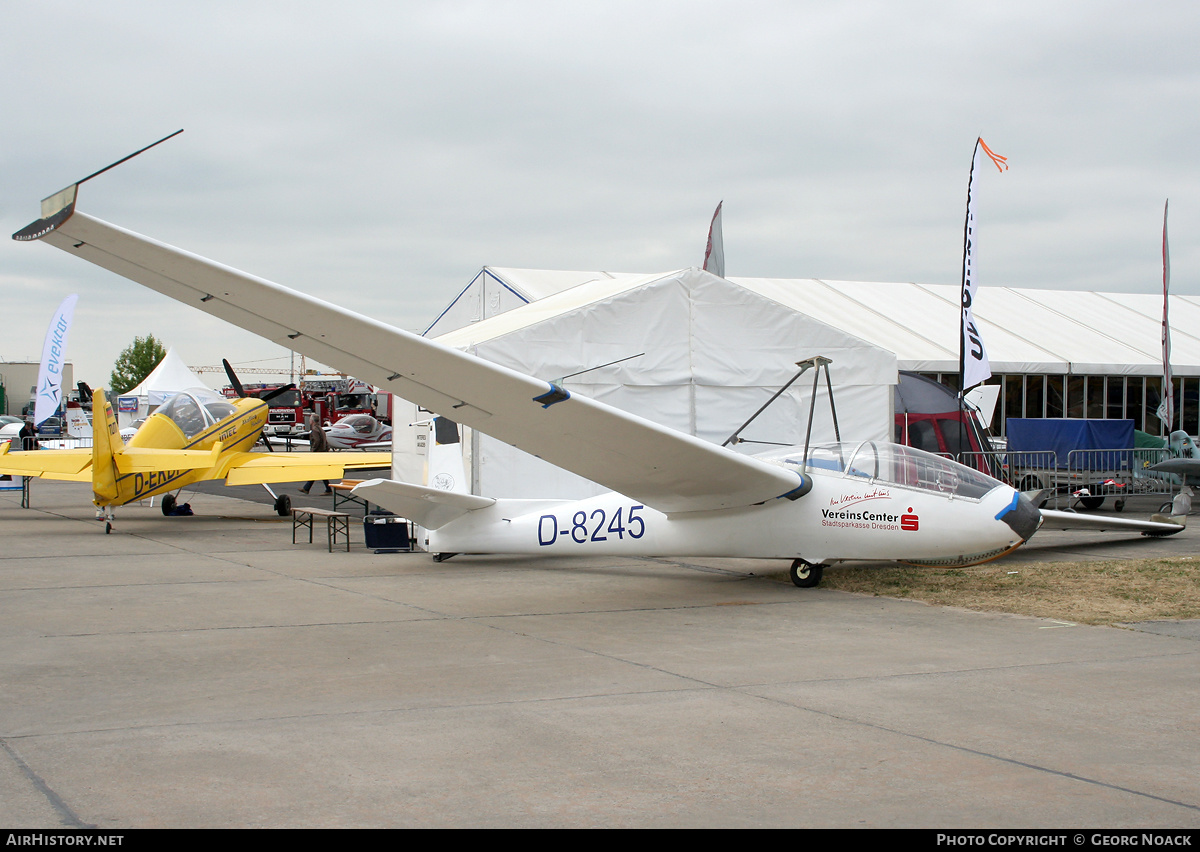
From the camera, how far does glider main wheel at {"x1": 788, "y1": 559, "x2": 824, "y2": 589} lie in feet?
32.3

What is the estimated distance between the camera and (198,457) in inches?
691

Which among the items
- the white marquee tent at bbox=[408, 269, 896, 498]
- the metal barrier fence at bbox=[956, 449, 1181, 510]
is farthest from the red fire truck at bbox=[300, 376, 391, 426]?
the white marquee tent at bbox=[408, 269, 896, 498]

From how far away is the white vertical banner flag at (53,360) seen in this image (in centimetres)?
2916

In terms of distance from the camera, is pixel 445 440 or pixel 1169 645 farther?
pixel 445 440

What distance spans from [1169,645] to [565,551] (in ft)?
18.6

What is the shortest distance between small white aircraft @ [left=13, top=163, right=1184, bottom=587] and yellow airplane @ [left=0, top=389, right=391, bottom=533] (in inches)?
299

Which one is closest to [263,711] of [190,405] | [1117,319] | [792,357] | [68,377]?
[792,357]

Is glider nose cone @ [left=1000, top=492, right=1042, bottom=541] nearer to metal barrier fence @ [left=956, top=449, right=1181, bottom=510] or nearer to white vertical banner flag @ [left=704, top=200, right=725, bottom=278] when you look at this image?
metal barrier fence @ [left=956, top=449, right=1181, bottom=510]

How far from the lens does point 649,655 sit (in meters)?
6.83

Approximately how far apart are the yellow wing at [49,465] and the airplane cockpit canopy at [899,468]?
15.0 metres

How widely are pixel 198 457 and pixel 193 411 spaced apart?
230cm

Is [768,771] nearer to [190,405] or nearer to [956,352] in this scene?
[190,405]

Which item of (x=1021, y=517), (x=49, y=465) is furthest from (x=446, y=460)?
(x=49, y=465)

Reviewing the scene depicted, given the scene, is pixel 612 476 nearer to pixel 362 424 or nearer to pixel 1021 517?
pixel 1021 517
